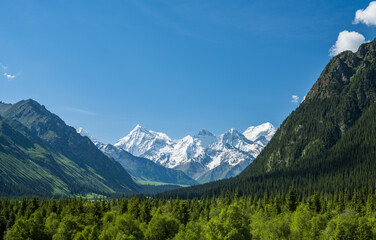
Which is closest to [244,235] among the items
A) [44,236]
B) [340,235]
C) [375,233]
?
[340,235]

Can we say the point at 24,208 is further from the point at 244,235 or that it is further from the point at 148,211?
the point at 244,235

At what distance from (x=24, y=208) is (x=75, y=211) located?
3170cm

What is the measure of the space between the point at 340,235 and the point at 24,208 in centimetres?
15513

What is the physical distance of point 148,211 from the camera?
531ft

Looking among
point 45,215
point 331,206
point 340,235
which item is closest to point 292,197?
point 331,206

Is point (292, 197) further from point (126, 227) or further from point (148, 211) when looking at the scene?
point (126, 227)

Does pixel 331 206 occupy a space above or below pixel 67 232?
above

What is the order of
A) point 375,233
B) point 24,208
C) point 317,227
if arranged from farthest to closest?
point 24,208 < point 317,227 < point 375,233

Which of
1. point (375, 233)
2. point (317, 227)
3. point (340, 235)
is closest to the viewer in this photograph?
point (340, 235)

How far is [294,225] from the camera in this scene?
101 m

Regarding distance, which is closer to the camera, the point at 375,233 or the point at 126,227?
the point at 375,233

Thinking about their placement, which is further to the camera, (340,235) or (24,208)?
(24,208)

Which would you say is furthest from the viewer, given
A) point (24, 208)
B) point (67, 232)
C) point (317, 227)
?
point (24, 208)

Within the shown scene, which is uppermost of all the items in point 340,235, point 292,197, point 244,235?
point 292,197
